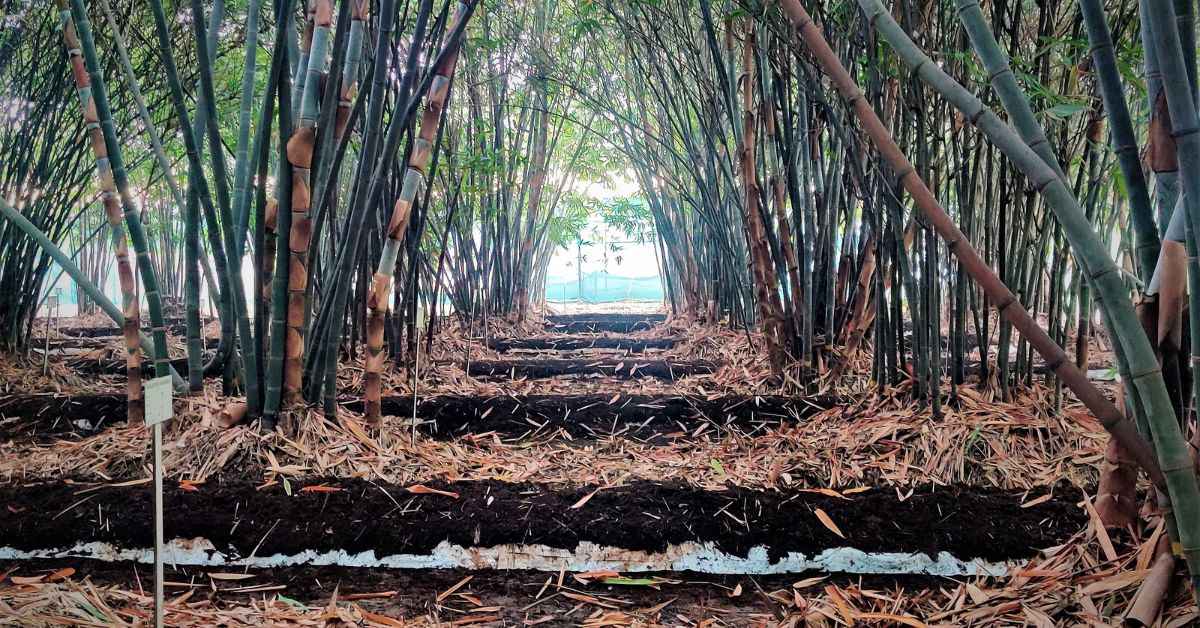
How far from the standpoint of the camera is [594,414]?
1999 millimetres

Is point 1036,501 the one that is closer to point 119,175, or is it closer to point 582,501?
point 582,501

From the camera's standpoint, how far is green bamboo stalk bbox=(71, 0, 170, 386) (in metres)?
1.24

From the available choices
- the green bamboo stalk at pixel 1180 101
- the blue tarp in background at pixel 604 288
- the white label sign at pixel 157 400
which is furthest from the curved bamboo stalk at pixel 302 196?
the blue tarp in background at pixel 604 288

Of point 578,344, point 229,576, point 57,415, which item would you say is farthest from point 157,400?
point 578,344

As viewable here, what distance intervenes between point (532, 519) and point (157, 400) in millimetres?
653

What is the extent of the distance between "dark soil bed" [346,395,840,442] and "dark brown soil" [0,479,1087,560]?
2.16 ft

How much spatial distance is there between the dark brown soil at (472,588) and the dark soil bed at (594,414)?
0.79 meters

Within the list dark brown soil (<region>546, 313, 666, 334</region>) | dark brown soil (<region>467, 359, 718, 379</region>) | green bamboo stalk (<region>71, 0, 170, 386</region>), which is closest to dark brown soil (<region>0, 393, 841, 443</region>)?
green bamboo stalk (<region>71, 0, 170, 386</region>)

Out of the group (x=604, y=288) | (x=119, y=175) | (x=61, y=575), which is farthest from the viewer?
(x=604, y=288)

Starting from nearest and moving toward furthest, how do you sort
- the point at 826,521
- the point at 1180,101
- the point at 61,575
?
the point at 1180,101, the point at 61,575, the point at 826,521

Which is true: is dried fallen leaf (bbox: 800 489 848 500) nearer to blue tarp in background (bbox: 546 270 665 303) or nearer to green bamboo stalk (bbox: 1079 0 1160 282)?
A: green bamboo stalk (bbox: 1079 0 1160 282)

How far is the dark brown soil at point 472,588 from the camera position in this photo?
1.01m

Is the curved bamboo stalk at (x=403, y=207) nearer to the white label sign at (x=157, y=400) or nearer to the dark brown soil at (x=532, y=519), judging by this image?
the dark brown soil at (x=532, y=519)

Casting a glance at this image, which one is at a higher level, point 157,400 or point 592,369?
point 157,400
